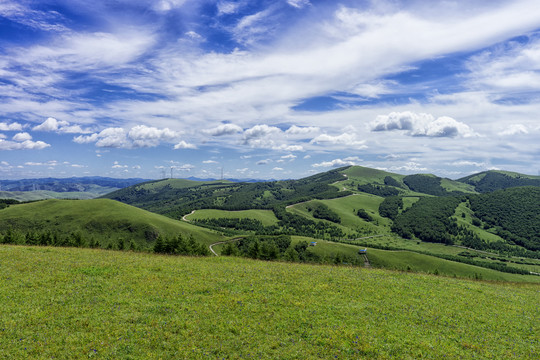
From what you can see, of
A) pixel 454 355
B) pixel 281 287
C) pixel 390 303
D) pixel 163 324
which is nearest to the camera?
pixel 454 355

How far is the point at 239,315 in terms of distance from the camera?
19.3m

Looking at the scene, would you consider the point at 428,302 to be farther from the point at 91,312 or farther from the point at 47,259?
the point at 47,259

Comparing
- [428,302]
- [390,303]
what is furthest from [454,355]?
[428,302]

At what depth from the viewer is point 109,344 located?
15.1 m

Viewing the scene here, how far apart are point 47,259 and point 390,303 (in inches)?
1346

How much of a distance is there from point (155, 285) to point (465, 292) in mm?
30542

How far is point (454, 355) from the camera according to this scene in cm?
1608

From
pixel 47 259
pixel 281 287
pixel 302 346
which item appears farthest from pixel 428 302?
pixel 47 259

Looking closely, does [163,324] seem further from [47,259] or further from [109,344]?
[47,259]

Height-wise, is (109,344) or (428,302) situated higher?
(109,344)

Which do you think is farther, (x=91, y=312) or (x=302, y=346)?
(x=91, y=312)

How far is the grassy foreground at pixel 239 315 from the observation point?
15438 millimetres

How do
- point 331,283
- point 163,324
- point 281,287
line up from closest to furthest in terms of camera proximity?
point 163,324 → point 281,287 → point 331,283

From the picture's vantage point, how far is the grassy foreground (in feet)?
50.6
